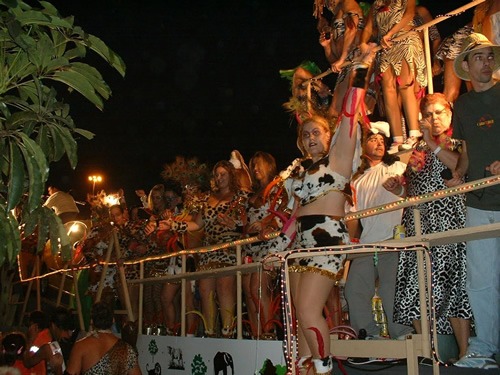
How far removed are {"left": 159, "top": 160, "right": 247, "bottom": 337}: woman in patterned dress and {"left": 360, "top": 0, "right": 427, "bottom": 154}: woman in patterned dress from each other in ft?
4.73

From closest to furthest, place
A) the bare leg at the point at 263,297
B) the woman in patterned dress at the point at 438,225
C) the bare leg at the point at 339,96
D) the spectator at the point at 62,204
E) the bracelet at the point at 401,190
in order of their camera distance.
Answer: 1. the woman in patterned dress at the point at 438,225
2. the bracelet at the point at 401,190
3. the bare leg at the point at 263,297
4. the bare leg at the point at 339,96
5. the spectator at the point at 62,204

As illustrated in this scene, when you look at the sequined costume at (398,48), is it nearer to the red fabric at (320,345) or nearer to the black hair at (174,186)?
the black hair at (174,186)

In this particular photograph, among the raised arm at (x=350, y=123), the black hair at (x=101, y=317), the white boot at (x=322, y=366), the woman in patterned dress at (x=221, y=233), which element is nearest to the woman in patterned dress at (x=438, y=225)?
the raised arm at (x=350, y=123)

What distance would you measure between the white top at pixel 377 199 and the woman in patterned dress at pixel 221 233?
4.01 ft

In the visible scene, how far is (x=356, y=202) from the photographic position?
5.31 m

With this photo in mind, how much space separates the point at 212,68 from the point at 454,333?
569 inches

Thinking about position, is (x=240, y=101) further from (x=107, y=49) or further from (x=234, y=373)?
(x=107, y=49)

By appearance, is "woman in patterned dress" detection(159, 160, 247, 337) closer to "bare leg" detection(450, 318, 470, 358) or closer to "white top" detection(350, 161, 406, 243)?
"white top" detection(350, 161, 406, 243)

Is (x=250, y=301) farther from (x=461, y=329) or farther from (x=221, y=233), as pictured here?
(x=461, y=329)

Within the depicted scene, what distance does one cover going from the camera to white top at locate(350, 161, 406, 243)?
5449 millimetres

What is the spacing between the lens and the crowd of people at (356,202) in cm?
419

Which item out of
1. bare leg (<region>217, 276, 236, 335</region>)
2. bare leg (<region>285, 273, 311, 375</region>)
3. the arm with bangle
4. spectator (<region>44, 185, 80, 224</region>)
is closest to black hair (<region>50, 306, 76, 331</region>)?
bare leg (<region>217, 276, 236, 335</region>)

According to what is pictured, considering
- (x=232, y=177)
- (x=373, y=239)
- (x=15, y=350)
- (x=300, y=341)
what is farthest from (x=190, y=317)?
(x=300, y=341)

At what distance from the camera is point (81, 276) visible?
9641mm
